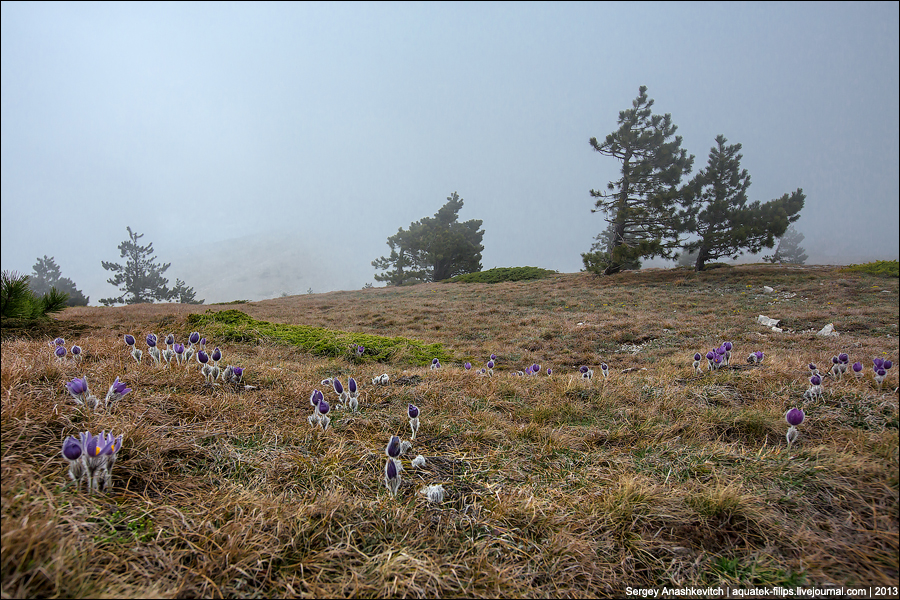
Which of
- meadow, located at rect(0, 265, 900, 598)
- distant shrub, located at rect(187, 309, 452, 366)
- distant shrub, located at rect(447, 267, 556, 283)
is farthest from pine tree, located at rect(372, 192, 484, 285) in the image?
meadow, located at rect(0, 265, 900, 598)

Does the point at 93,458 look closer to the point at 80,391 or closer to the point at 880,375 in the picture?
the point at 80,391

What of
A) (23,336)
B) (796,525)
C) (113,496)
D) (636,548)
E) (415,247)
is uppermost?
(415,247)

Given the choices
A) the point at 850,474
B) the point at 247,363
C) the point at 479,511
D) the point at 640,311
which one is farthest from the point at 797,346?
the point at 640,311

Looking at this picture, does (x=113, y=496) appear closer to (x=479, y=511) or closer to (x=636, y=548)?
(x=479, y=511)

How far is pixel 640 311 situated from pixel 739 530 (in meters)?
11.7

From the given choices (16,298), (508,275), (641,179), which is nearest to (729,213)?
(641,179)

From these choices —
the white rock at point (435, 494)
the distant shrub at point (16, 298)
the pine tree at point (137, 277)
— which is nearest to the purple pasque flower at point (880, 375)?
the white rock at point (435, 494)

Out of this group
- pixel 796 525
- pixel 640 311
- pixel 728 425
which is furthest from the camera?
pixel 640 311

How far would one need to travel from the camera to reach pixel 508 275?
95.6ft

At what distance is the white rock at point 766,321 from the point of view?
18.9 feet

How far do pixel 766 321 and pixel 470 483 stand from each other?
6.37m

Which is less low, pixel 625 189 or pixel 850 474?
pixel 625 189

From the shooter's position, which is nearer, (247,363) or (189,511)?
(189,511)

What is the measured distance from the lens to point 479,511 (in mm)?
2084
